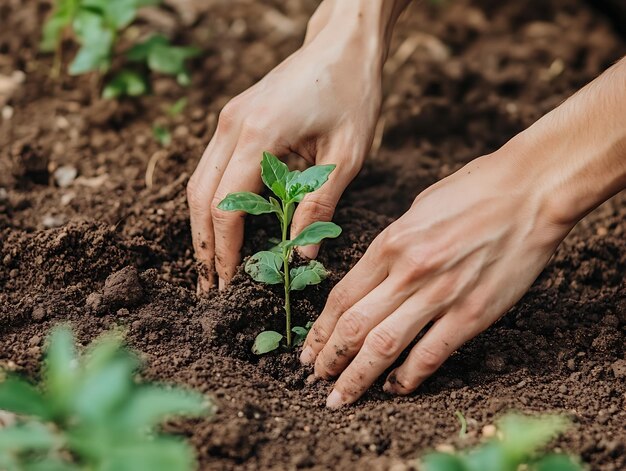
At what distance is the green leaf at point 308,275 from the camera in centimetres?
224

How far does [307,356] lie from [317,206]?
0.45m

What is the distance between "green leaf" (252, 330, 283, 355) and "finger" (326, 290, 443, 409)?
0.78 feet

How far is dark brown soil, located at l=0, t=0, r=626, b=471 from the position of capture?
201 cm

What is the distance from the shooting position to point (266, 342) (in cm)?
223

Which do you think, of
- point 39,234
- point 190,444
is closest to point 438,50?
point 39,234

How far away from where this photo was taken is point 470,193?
2.07m

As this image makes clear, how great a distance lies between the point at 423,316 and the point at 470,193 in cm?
35

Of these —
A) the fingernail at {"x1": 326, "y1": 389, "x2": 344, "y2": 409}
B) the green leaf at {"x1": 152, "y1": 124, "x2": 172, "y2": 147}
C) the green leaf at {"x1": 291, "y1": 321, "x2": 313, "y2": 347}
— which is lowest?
the fingernail at {"x1": 326, "y1": 389, "x2": 344, "y2": 409}

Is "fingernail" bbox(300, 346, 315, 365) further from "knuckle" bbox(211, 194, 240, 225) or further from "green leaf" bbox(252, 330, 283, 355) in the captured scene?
"knuckle" bbox(211, 194, 240, 225)

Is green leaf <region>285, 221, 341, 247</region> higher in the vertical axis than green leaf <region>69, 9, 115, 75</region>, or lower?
lower

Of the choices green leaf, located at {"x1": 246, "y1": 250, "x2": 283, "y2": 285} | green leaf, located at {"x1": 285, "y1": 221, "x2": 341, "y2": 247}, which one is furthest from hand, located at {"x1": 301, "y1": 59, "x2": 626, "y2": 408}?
green leaf, located at {"x1": 246, "y1": 250, "x2": 283, "y2": 285}

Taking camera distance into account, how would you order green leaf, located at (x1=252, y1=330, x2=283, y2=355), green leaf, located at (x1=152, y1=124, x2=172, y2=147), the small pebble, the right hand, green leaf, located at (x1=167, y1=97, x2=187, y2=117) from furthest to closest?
green leaf, located at (x1=167, y1=97, x2=187, y2=117) < green leaf, located at (x1=152, y1=124, x2=172, y2=147) < the small pebble < the right hand < green leaf, located at (x1=252, y1=330, x2=283, y2=355)

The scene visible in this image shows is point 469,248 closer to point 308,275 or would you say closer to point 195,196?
point 308,275

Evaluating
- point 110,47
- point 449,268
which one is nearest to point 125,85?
point 110,47
